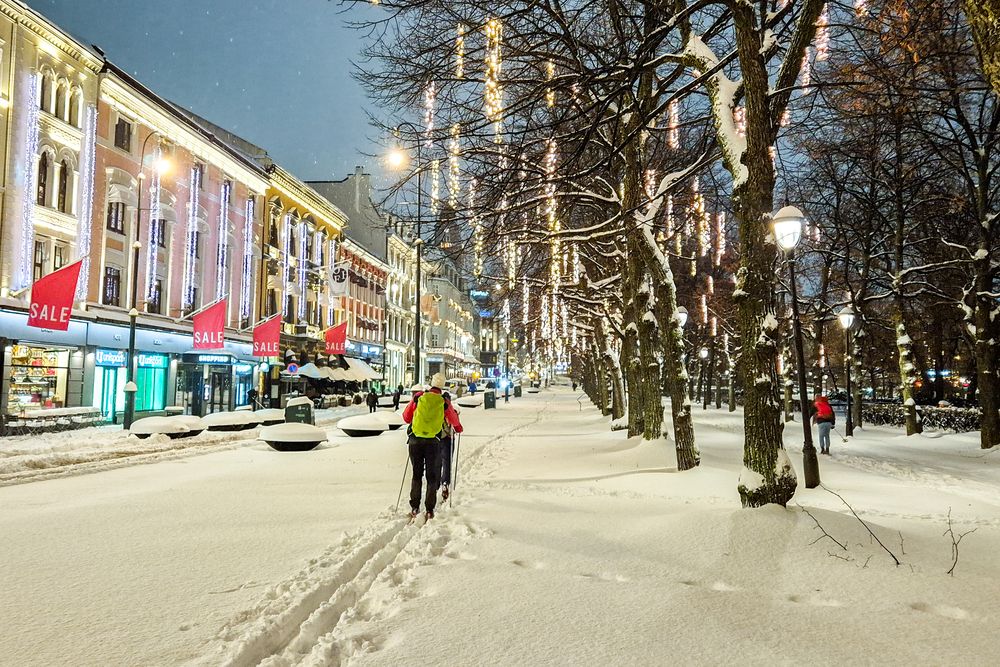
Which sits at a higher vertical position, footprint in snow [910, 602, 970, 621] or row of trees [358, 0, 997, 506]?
row of trees [358, 0, 997, 506]

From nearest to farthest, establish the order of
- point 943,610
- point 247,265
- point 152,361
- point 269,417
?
point 943,610 → point 269,417 → point 152,361 → point 247,265

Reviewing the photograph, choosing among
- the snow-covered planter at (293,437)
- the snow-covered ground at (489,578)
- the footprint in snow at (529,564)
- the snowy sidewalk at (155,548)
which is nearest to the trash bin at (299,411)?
the snow-covered planter at (293,437)

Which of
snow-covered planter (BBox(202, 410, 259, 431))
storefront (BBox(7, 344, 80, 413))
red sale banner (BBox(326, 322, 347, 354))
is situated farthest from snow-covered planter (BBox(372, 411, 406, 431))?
red sale banner (BBox(326, 322, 347, 354))

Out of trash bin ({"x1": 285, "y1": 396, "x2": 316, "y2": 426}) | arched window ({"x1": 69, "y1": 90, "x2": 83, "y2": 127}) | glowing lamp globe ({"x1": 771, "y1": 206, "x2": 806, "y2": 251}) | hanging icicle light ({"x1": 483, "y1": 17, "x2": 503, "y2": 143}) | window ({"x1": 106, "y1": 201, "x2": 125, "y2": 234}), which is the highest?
arched window ({"x1": 69, "y1": 90, "x2": 83, "y2": 127})

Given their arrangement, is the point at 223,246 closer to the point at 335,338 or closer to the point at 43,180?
the point at 335,338

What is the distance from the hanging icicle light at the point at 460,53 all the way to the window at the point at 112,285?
19.7 m

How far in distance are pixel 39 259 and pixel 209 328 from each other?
5.99 metres

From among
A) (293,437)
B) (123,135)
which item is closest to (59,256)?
(123,135)

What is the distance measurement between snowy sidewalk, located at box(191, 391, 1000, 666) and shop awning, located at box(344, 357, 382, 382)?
39586mm

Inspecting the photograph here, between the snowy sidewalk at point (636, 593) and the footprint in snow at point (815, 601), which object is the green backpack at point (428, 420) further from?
the footprint in snow at point (815, 601)

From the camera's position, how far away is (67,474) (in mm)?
11320

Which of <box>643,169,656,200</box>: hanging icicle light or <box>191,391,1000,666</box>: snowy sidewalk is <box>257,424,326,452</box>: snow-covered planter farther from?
<box>643,169,656,200</box>: hanging icicle light

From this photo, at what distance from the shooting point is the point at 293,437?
51.5ft

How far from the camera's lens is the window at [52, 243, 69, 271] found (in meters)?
21.8
